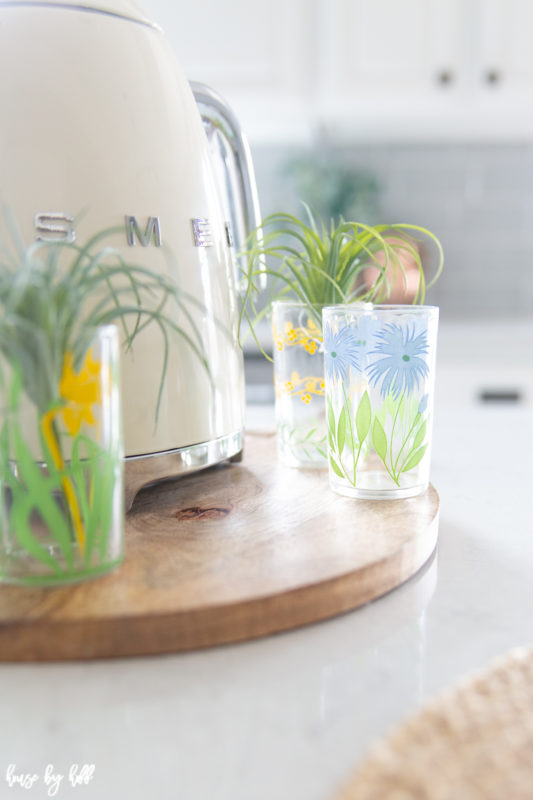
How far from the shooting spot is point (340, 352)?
454 mm

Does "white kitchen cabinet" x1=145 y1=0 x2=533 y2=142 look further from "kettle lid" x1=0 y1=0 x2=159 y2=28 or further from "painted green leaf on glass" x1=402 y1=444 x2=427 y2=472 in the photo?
"painted green leaf on glass" x1=402 y1=444 x2=427 y2=472

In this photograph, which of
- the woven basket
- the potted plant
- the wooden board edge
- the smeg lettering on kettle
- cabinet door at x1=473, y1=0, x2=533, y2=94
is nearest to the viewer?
the woven basket

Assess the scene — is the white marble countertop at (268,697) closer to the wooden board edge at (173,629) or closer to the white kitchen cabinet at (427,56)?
the wooden board edge at (173,629)

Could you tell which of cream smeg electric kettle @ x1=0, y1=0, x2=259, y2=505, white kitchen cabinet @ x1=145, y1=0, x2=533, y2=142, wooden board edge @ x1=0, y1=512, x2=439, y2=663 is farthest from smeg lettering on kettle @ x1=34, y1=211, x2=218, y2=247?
white kitchen cabinet @ x1=145, y1=0, x2=533, y2=142

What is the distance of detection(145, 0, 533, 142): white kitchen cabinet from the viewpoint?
1596mm

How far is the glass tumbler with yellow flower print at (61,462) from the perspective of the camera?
311 millimetres

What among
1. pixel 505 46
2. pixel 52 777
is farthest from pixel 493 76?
pixel 52 777

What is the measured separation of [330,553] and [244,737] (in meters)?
0.13

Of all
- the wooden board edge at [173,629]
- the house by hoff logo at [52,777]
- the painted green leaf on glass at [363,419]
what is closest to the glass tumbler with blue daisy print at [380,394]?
the painted green leaf on glass at [363,419]

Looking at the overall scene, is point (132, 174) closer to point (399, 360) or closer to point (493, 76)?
point (399, 360)

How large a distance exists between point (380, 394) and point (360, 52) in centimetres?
141

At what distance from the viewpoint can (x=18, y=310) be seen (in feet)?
0.97

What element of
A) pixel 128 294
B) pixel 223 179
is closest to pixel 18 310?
pixel 128 294

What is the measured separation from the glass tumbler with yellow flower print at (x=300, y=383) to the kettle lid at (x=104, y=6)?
8.4 inches
